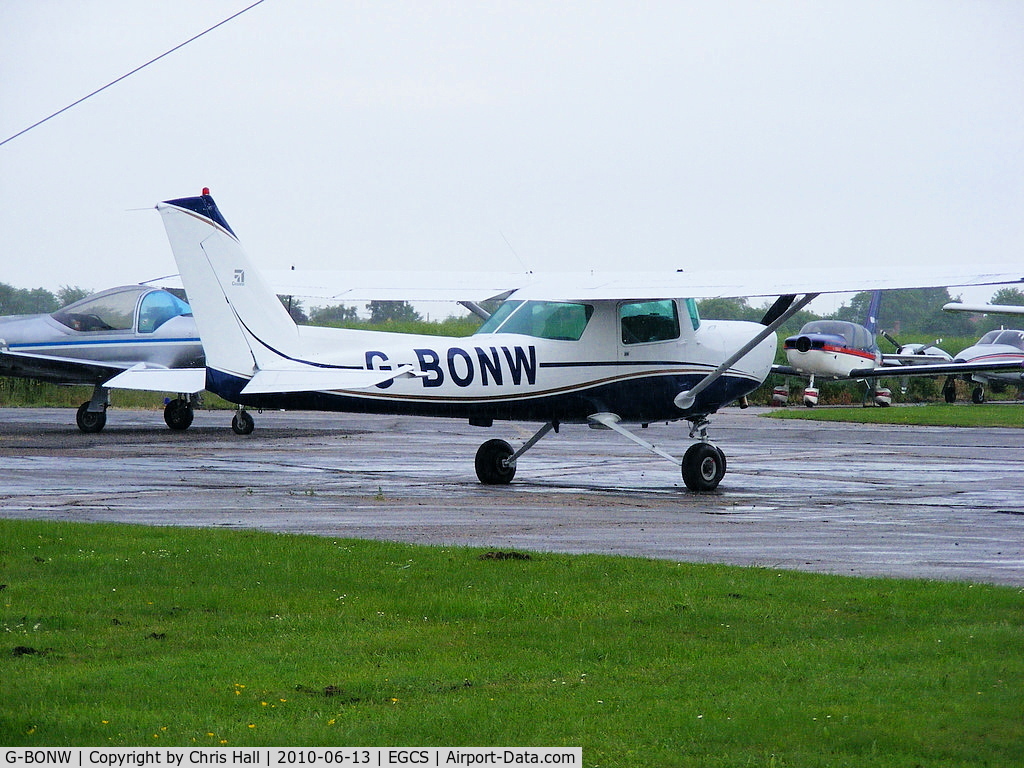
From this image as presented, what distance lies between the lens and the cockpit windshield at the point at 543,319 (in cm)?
1580

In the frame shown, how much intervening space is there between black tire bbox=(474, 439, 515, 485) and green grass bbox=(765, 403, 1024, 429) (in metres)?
17.3

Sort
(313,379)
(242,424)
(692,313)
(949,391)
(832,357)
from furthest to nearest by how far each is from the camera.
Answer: (949,391) < (832,357) < (242,424) < (692,313) < (313,379)

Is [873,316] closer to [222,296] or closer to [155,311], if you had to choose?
[155,311]

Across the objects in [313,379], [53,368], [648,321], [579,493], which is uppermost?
[648,321]

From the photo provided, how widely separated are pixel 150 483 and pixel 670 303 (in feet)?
22.9

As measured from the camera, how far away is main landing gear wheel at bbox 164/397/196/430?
26.4 m

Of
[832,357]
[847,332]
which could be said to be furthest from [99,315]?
[847,332]

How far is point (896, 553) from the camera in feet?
33.8

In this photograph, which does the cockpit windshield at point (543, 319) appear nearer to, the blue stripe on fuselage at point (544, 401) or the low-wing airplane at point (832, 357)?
the blue stripe on fuselage at point (544, 401)

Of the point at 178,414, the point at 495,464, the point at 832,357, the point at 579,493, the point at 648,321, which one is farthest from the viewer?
A: the point at 832,357

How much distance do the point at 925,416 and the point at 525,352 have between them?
70.4 ft

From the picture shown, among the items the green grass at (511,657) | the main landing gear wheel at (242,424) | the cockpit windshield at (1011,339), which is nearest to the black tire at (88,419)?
the main landing gear wheel at (242,424)

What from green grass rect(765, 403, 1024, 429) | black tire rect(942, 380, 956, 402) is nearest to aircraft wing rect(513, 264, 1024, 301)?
green grass rect(765, 403, 1024, 429)

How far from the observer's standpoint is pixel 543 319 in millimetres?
15891
